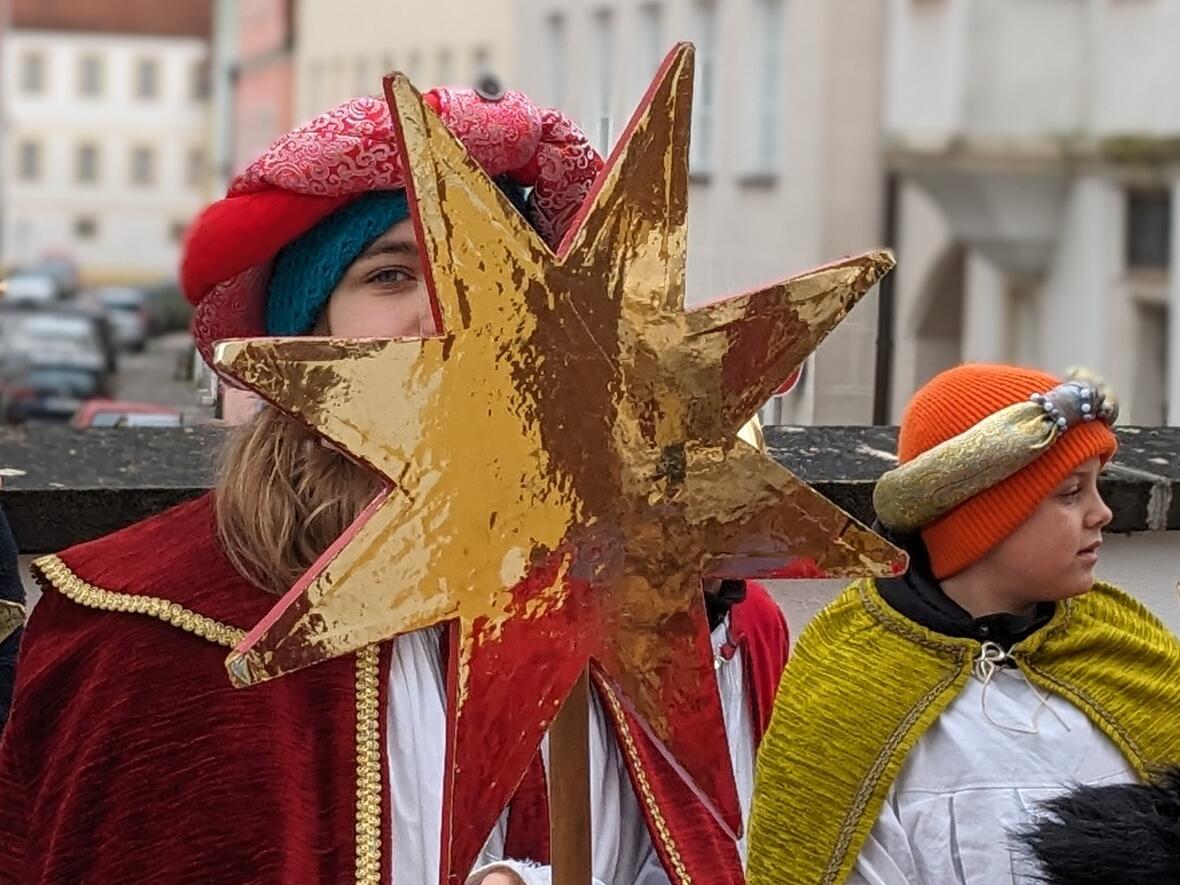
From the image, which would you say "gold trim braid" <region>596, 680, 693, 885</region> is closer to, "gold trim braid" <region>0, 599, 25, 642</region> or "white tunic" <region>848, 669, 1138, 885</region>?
"white tunic" <region>848, 669, 1138, 885</region>

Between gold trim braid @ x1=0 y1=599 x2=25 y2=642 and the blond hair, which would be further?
gold trim braid @ x1=0 y1=599 x2=25 y2=642

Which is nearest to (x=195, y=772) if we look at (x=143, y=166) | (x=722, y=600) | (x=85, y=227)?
(x=722, y=600)

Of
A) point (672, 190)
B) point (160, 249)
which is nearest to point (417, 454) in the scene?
point (672, 190)

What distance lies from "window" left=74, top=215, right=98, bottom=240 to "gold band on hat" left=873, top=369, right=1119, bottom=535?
75630 mm

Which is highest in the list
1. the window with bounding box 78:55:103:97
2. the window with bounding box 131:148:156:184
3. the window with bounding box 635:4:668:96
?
the window with bounding box 78:55:103:97

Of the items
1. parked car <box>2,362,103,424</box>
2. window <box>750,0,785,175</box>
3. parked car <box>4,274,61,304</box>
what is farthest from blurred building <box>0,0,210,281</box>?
window <box>750,0,785,175</box>

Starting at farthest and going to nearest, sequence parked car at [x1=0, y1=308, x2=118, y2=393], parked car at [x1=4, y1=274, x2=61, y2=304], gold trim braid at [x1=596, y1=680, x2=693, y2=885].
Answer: parked car at [x1=4, y1=274, x2=61, y2=304] < parked car at [x1=0, y1=308, x2=118, y2=393] < gold trim braid at [x1=596, y1=680, x2=693, y2=885]

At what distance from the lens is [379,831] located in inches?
91.4

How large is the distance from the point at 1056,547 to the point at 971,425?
0.53 ft

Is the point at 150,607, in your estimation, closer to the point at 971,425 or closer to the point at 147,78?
the point at 971,425

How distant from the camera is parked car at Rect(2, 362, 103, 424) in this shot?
68.8ft

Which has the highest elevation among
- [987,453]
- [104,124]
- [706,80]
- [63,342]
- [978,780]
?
[104,124]

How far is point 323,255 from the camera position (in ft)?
7.86

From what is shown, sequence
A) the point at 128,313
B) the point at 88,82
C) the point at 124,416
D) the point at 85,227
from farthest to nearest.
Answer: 1. the point at 88,82
2. the point at 85,227
3. the point at 128,313
4. the point at 124,416
